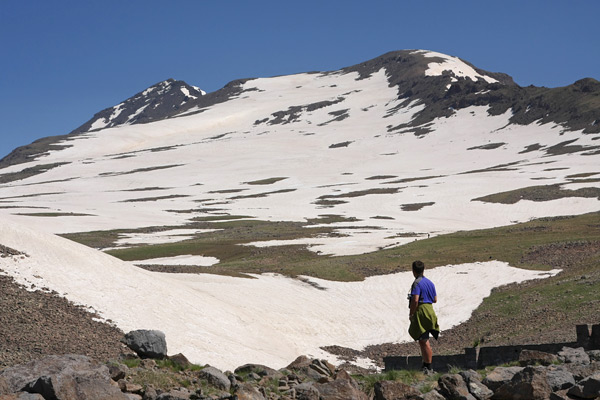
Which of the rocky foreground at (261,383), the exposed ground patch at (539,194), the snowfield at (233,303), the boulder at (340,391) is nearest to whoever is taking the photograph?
the rocky foreground at (261,383)

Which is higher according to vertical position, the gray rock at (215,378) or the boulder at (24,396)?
the boulder at (24,396)

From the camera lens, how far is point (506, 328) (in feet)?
106

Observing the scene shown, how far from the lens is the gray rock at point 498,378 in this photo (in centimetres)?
1350

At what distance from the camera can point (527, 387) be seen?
12.2 meters

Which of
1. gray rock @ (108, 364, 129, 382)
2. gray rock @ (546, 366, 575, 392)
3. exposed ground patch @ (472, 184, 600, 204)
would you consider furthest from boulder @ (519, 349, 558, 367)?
exposed ground patch @ (472, 184, 600, 204)

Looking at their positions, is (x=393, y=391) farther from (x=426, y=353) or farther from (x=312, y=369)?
(x=312, y=369)

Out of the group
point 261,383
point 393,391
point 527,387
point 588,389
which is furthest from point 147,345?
point 588,389

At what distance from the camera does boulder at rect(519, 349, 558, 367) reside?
15695 millimetres

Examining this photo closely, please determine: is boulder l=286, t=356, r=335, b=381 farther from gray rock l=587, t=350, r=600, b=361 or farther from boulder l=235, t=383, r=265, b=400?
gray rock l=587, t=350, r=600, b=361

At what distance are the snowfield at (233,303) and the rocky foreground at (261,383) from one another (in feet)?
34.6

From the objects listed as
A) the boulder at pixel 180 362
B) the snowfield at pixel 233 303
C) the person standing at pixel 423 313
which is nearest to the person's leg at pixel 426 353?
the person standing at pixel 423 313

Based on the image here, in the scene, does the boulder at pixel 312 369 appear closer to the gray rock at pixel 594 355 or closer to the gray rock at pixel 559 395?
the gray rock at pixel 559 395

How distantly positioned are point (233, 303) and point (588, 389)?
88.6 ft

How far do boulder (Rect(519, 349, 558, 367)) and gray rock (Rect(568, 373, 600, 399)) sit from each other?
12.5ft
